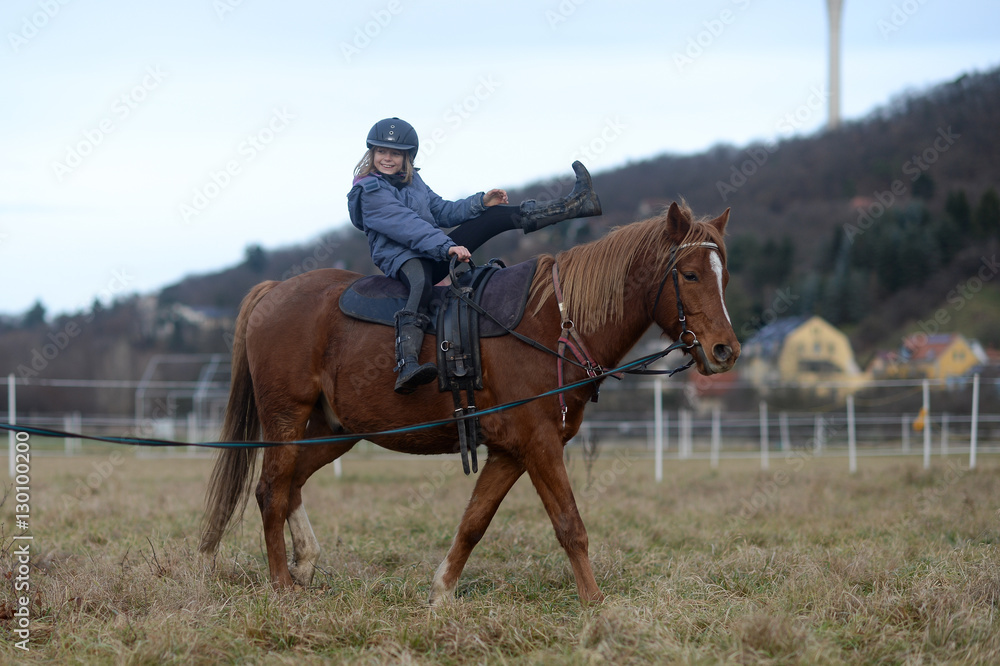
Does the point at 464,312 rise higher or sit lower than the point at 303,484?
higher

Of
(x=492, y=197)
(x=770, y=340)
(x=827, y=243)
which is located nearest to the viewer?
(x=492, y=197)

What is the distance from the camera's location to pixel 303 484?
15.8 ft

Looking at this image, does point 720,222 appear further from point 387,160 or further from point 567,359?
point 387,160

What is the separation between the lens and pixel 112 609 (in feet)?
12.4

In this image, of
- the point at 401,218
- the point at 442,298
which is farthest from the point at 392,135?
the point at 442,298

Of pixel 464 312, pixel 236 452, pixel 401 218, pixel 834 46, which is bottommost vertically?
pixel 236 452

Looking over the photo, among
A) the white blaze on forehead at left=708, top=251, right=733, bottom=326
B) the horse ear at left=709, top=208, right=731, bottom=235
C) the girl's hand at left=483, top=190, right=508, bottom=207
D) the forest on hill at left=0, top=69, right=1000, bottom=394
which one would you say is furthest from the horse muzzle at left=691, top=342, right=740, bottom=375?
the forest on hill at left=0, top=69, right=1000, bottom=394

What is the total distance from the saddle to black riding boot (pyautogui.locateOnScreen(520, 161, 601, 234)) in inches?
10.2

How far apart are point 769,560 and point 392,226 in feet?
10.1

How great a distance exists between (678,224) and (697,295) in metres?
0.39

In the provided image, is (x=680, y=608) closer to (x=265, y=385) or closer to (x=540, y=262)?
(x=540, y=262)

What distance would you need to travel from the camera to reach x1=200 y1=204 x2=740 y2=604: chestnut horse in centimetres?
398

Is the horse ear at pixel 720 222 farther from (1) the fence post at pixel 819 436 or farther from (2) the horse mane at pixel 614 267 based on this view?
(1) the fence post at pixel 819 436

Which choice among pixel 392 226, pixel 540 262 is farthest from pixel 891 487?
pixel 392 226
